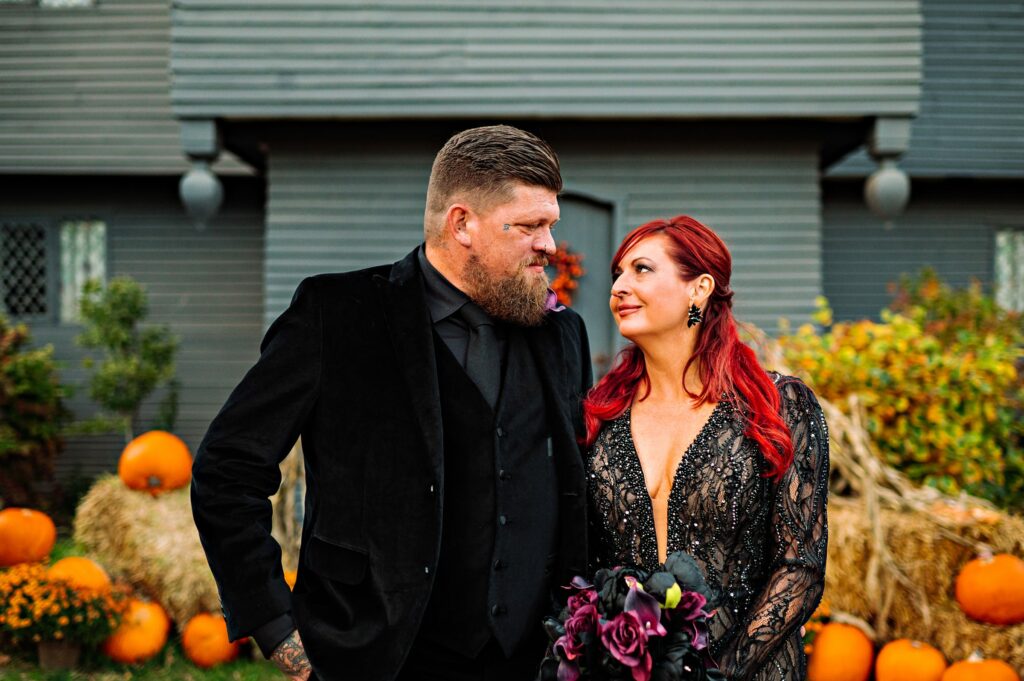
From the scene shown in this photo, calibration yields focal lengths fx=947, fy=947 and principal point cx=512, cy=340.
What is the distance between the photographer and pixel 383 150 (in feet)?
30.1

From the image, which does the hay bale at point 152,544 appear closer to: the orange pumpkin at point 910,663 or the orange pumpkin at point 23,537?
the orange pumpkin at point 23,537

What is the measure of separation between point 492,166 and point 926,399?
4.32 metres

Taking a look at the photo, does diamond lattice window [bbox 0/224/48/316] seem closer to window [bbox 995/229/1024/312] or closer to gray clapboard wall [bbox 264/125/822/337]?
gray clapboard wall [bbox 264/125/822/337]

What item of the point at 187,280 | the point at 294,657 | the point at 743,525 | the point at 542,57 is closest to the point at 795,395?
the point at 743,525

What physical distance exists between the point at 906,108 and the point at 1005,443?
339 cm

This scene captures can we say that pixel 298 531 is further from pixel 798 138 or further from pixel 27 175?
pixel 27 175

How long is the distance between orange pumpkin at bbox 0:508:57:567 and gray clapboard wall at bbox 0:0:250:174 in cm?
552

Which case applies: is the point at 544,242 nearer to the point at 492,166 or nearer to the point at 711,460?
the point at 492,166

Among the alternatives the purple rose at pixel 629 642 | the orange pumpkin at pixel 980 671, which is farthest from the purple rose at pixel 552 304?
the orange pumpkin at pixel 980 671

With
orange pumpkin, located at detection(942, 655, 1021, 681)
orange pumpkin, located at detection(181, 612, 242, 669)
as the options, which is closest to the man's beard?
orange pumpkin, located at detection(942, 655, 1021, 681)

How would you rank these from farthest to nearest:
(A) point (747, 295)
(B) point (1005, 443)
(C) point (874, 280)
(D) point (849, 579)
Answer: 1. (C) point (874, 280)
2. (A) point (747, 295)
3. (B) point (1005, 443)
4. (D) point (849, 579)

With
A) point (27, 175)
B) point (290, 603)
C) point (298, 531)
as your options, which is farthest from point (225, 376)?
point (290, 603)

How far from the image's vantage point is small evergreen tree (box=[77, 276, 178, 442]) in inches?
370

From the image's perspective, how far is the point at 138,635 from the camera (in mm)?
5777
